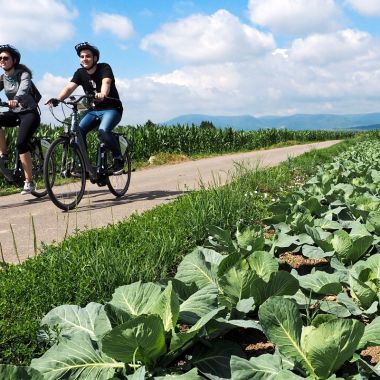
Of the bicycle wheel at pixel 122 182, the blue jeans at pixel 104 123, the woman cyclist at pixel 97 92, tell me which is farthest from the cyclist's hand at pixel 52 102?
the bicycle wheel at pixel 122 182

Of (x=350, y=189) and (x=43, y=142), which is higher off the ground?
(x=43, y=142)

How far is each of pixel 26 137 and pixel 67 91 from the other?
1.06m

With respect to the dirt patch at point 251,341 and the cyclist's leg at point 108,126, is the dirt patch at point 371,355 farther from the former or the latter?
the cyclist's leg at point 108,126

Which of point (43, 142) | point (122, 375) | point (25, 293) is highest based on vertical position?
point (43, 142)

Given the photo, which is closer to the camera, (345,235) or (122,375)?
(122,375)

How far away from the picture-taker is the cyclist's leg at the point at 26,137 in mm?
7199

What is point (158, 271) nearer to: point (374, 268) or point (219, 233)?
point (219, 233)

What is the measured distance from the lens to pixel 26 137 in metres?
7.27

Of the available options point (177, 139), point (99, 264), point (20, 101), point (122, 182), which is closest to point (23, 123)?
point (20, 101)

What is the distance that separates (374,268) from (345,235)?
53cm

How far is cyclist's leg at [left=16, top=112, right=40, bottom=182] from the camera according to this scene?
283 inches

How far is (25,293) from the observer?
2578mm

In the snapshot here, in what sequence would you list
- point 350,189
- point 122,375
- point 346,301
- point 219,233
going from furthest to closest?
point 350,189, point 219,233, point 346,301, point 122,375

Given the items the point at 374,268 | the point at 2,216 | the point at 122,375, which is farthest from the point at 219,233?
the point at 2,216
